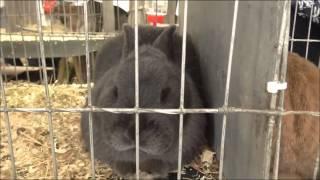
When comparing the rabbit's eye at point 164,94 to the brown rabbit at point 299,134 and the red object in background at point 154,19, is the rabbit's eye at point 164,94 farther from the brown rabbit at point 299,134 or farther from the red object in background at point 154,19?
the red object in background at point 154,19

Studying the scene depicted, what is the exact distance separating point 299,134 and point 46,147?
1265mm

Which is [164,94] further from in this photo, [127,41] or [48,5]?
[48,5]

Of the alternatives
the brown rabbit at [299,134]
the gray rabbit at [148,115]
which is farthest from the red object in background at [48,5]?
the brown rabbit at [299,134]

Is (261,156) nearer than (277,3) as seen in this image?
No

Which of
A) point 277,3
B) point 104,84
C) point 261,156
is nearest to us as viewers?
point 277,3

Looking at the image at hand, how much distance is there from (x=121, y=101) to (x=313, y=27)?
1554 millimetres

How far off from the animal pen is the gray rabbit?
10 centimetres

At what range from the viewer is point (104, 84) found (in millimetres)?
1875

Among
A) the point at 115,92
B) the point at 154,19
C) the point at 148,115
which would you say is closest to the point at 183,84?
the point at 148,115

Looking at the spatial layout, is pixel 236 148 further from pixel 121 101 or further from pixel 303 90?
pixel 121 101

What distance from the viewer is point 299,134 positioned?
146cm

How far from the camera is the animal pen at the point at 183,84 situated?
124 cm

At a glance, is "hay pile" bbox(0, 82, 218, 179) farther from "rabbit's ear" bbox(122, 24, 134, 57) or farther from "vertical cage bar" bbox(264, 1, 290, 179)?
"vertical cage bar" bbox(264, 1, 290, 179)

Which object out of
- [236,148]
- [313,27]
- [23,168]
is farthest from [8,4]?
[236,148]
